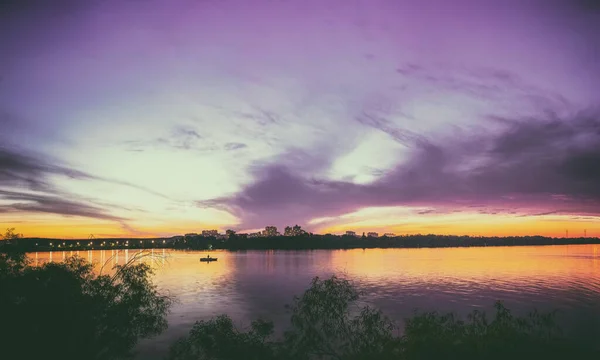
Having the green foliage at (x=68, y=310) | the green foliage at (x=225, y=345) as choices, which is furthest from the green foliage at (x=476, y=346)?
the green foliage at (x=68, y=310)

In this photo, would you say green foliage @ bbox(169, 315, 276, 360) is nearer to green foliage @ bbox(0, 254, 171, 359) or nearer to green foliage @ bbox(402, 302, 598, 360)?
green foliage @ bbox(0, 254, 171, 359)

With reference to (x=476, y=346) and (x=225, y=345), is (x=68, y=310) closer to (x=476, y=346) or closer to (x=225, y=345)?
(x=225, y=345)

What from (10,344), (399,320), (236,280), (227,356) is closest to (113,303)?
(10,344)

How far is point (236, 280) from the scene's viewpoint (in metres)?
133

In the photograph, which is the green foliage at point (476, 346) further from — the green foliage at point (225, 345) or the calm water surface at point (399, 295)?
the calm water surface at point (399, 295)

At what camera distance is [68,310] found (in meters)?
28.7

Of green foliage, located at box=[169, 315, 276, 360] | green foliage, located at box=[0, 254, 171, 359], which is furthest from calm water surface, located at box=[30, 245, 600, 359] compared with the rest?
green foliage, located at box=[169, 315, 276, 360]

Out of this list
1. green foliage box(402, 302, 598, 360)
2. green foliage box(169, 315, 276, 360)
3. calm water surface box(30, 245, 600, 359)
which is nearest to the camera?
green foliage box(402, 302, 598, 360)

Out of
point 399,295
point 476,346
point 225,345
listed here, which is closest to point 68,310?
point 225,345

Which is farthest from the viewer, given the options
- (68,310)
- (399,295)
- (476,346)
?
(399,295)

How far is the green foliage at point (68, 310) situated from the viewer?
26.9m

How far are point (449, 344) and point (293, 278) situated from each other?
384 feet

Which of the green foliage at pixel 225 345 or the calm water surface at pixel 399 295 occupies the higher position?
the green foliage at pixel 225 345

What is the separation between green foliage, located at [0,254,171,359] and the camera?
88.2 ft
